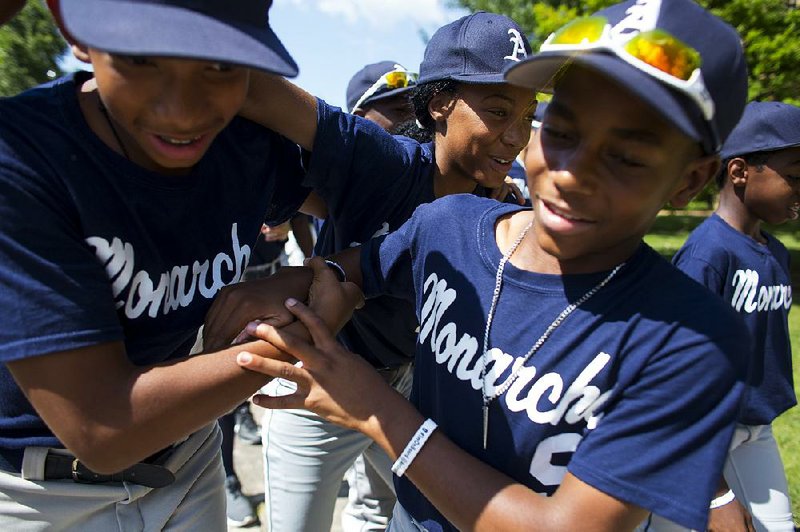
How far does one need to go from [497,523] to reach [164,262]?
96 centimetres

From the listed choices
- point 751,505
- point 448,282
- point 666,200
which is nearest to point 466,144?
point 448,282

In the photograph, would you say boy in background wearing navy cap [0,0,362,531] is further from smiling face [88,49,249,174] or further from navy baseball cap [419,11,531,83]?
navy baseball cap [419,11,531,83]

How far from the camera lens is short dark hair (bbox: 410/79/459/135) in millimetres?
2521

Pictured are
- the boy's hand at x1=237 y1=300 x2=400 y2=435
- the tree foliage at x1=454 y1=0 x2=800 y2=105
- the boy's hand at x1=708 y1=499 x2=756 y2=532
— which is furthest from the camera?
the tree foliage at x1=454 y1=0 x2=800 y2=105

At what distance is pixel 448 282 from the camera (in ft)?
5.35

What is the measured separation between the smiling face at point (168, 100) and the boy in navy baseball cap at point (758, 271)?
6.87ft

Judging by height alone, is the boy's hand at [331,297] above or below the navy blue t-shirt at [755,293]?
above

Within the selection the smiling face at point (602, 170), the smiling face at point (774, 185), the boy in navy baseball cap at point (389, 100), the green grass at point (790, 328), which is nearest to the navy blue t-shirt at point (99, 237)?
the smiling face at point (602, 170)

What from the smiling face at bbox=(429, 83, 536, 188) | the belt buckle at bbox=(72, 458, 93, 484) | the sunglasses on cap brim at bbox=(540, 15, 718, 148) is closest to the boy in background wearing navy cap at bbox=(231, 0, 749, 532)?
the sunglasses on cap brim at bbox=(540, 15, 718, 148)

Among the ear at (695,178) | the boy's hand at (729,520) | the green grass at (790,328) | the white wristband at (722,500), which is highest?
the ear at (695,178)

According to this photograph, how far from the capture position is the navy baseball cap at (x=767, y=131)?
2.96 m

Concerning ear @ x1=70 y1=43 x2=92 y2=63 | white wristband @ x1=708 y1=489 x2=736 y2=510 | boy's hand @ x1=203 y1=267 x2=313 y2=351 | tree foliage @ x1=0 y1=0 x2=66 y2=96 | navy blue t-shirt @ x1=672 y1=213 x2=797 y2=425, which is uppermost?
ear @ x1=70 y1=43 x2=92 y2=63

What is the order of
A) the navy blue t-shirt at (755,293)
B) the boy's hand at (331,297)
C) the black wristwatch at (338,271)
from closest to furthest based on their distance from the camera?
the boy's hand at (331,297), the black wristwatch at (338,271), the navy blue t-shirt at (755,293)

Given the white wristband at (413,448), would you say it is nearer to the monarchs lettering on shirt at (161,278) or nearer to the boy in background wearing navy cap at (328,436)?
the monarchs lettering on shirt at (161,278)
